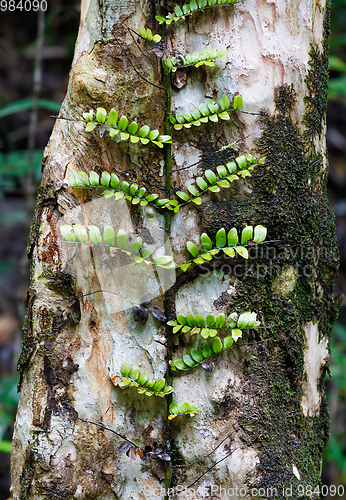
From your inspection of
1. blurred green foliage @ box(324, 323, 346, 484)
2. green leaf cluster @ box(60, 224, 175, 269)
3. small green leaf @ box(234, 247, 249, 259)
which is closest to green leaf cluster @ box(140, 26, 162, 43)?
green leaf cluster @ box(60, 224, 175, 269)

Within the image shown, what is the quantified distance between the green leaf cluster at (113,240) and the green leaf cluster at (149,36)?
1.93 feet

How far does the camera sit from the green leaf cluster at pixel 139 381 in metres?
1.13

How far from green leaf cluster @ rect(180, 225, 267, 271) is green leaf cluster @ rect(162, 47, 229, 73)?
0.52m

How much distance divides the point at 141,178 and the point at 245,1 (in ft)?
2.16

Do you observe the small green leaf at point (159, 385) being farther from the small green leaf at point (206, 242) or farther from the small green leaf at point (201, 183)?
the small green leaf at point (201, 183)

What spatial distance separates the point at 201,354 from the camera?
3.89 ft

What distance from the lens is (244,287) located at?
4.05 ft

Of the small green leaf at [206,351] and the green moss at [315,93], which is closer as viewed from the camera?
the small green leaf at [206,351]

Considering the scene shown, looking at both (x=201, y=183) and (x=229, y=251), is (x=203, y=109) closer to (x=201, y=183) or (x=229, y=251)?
(x=201, y=183)

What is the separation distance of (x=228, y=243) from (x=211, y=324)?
0.85 ft

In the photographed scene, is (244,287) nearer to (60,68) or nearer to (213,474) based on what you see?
(213,474)

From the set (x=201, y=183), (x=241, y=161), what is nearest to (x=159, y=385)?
(x=201, y=183)

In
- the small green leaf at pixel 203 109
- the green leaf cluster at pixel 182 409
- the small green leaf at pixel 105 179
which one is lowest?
the green leaf cluster at pixel 182 409

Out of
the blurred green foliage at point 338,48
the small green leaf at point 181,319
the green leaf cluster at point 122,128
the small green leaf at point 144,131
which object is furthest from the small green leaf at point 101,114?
the blurred green foliage at point 338,48
